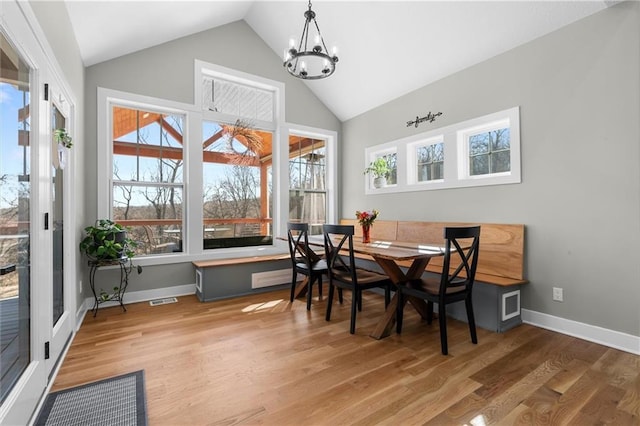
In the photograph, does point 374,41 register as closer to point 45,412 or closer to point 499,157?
point 499,157

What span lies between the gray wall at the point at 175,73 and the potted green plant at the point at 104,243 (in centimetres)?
45

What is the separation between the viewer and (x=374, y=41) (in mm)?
3775

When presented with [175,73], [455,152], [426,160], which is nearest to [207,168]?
[175,73]

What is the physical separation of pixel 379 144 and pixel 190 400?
391 cm

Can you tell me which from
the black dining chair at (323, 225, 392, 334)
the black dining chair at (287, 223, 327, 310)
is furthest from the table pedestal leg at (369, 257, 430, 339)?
the black dining chair at (287, 223, 327, 310)

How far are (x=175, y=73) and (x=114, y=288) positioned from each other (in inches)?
105

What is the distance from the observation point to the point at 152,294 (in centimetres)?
373

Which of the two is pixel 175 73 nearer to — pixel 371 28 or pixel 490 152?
pixel 371 28

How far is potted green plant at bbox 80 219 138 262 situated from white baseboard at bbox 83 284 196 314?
0.60 m

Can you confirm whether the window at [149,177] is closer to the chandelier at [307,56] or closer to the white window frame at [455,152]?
the chandelier at [307,56]

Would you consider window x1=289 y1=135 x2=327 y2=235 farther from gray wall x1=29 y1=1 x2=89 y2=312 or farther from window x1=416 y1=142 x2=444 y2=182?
gray wall x1=29 y1=1 x2=89 y2=312

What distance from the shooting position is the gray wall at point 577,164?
2.39 metres

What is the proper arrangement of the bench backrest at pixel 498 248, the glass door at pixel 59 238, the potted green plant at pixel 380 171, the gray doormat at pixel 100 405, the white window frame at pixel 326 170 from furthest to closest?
1. the white window frame at pixel 326 170
2. the potted green plant at pixel 380 171
3. the bench backrest at pixel 498 248
4. the glass door at pixel 59 238
5. the gray doormat at pixel 100 405

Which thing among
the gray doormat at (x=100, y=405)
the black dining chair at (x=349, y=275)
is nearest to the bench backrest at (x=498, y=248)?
the black dining chair at (x=349, y=275)
